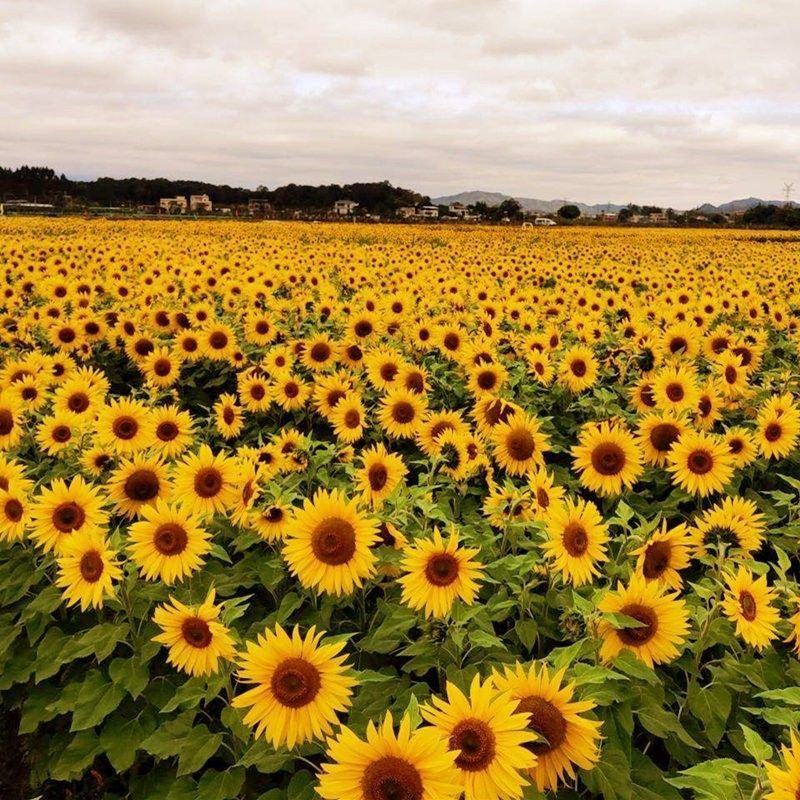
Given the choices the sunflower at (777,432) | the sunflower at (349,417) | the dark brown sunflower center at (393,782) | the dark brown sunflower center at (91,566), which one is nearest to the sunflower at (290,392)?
the sunflower at (349,417)

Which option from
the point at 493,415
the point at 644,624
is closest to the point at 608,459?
the point at 493,415

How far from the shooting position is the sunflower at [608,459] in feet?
13.8

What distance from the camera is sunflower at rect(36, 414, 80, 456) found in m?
4.76

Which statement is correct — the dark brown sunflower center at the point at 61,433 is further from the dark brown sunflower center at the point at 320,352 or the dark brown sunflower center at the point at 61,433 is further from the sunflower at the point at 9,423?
the dark brown sunflower center at the point at 320,352

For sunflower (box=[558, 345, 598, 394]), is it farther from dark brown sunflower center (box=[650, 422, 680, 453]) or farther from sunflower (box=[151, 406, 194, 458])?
sunflower (box=[151, 406, 194, 458])

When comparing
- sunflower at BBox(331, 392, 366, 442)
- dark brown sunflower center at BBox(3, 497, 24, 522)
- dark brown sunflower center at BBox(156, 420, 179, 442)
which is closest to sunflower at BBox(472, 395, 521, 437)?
sunflower at BBox(331, 392, 366, 442)

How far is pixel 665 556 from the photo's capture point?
312cm

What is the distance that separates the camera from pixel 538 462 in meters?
4.58

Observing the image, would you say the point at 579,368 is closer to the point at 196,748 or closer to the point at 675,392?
the point at 675,392

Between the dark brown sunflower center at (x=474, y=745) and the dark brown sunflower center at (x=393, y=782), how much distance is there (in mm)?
158

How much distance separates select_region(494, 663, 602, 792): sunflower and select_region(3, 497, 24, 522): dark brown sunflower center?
9.81ft

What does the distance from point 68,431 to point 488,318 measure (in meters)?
5.47

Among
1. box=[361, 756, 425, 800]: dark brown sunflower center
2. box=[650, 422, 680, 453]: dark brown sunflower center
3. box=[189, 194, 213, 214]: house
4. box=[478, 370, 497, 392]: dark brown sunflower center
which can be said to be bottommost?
box=[361, 756, 425, 800]: dark brown sunflower center

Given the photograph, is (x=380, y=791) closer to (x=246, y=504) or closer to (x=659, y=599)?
(x=659, y=599)
